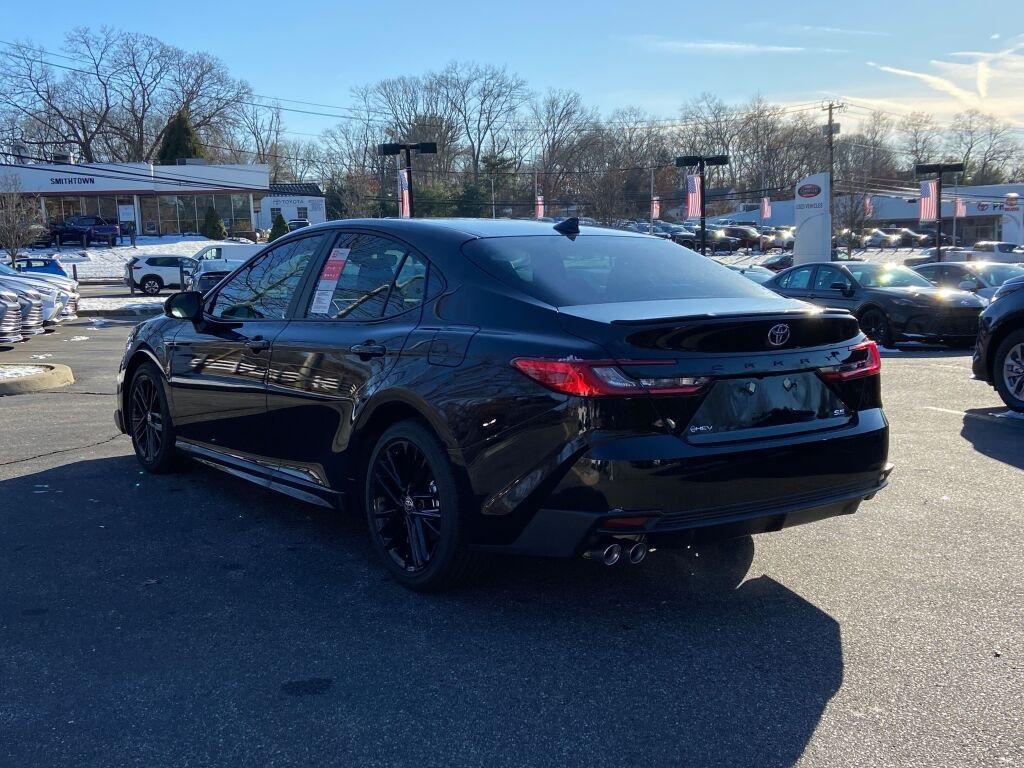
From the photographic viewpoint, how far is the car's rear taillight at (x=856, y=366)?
385cm

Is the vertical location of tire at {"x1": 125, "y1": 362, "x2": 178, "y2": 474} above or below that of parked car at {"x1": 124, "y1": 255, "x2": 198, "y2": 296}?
below

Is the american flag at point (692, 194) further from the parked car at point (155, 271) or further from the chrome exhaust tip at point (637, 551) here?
the chrome exhaust tip at point (637, 551)

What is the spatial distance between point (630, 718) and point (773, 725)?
448 mm

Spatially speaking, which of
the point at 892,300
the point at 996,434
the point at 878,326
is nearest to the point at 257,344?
the point at 996,434

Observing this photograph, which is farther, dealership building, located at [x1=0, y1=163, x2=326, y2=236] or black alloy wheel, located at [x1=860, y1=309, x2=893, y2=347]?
dealership building, located at [x1=0, y1=163, x2=326, y2=236]

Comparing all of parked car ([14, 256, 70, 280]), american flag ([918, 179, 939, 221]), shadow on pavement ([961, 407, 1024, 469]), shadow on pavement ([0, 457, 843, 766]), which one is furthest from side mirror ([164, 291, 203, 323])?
american flag ([918, 179, 939, 221])

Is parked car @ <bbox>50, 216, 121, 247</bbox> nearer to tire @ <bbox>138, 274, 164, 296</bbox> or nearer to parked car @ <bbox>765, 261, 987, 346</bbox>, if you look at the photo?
tire @ <bbox>138, 274, 164, 296</bbox>

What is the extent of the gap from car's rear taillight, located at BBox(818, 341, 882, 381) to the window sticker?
95.6 inches

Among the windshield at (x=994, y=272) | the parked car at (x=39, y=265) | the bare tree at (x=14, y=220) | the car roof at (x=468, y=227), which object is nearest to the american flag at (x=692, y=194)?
the windshield at (x=994, y=272)

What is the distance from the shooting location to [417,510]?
4.07m

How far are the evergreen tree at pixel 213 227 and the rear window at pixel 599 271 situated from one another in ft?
187

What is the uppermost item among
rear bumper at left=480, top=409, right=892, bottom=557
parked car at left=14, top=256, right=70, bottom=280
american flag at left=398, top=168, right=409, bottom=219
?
american flag at left=398, top=168, right=409, bottom=219

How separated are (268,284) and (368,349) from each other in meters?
1.37

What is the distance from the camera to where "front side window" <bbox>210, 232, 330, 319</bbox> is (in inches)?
200
